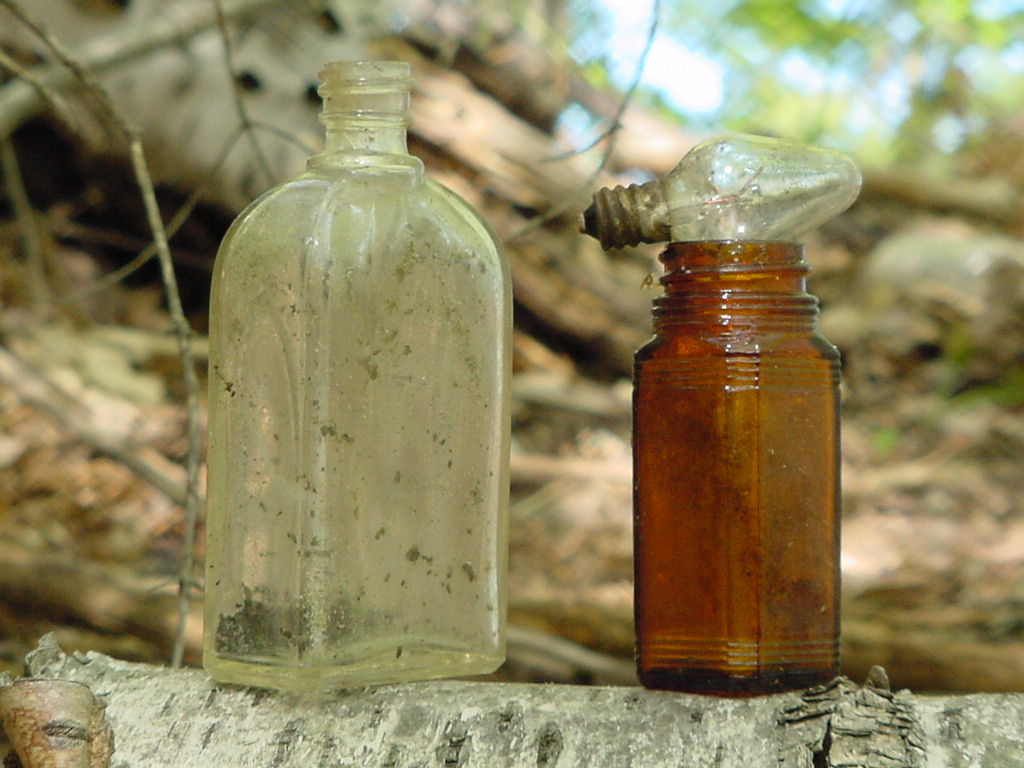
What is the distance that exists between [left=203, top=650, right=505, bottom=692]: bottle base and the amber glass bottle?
188mm

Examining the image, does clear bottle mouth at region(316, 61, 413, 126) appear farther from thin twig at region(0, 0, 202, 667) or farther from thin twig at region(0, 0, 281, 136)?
thin twig at region(0, 0, 281, 136)

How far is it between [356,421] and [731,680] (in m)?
0.41

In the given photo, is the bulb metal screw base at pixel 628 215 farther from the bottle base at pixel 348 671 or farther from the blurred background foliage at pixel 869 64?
the blurred background foliage at pixel 869 64

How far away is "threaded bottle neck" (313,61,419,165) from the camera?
1.19 metres

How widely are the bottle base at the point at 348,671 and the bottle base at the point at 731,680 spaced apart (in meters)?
0.19

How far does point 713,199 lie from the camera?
121 cm

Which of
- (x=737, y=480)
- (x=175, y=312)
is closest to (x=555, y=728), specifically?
(x=737, y=480)

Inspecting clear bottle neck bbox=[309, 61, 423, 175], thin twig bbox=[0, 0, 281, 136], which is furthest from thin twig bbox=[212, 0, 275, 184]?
thin twig bbox=[0, 0, 281, 136]

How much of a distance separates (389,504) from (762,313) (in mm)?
387

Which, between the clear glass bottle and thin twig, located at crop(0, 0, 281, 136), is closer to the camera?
the clear glass bottle

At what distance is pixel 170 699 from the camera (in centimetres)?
116

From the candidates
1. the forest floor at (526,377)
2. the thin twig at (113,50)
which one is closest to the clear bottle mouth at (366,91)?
the forest floor at (526,377)

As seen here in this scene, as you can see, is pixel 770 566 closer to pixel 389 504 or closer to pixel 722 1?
pixel 389 504

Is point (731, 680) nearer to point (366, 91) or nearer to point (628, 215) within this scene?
point (628, 215)
